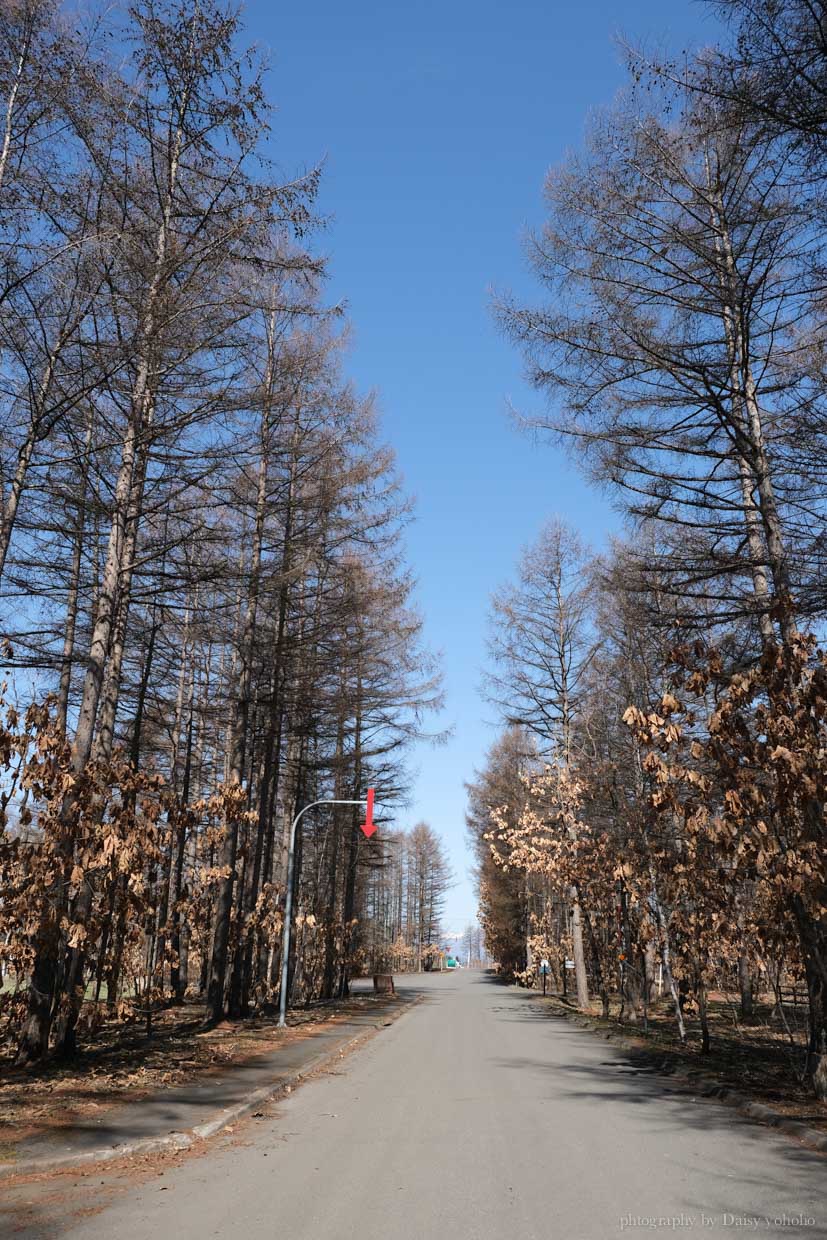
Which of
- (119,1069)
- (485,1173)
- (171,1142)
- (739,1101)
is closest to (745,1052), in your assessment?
(739,1101)

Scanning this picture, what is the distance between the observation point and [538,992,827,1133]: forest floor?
330 inches

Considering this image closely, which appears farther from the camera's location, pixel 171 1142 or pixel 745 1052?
pixel 745 1052

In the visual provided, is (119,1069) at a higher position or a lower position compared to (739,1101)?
higher

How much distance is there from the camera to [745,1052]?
1245 centimetres

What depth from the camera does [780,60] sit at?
20.0 ft

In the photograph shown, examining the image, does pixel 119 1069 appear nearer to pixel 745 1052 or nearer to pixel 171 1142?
pixel 171 1142

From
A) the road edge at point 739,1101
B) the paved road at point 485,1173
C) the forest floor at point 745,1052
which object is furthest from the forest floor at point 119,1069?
the forest floor at point 745,1052

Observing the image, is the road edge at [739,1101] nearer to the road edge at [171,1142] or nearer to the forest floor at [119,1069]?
the road edge at [171,1142]

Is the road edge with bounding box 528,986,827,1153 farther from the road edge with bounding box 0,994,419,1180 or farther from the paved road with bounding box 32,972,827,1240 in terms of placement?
the road edge with bounding box 0,994,419,1180

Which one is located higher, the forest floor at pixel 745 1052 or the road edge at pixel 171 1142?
the road edge at pixel 171 1142

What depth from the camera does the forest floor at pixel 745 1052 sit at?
8391mm

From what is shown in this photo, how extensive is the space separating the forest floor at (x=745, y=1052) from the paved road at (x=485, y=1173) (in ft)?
2.19

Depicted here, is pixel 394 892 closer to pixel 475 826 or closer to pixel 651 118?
pixel 475 826

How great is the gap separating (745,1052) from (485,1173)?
8.33 metres
